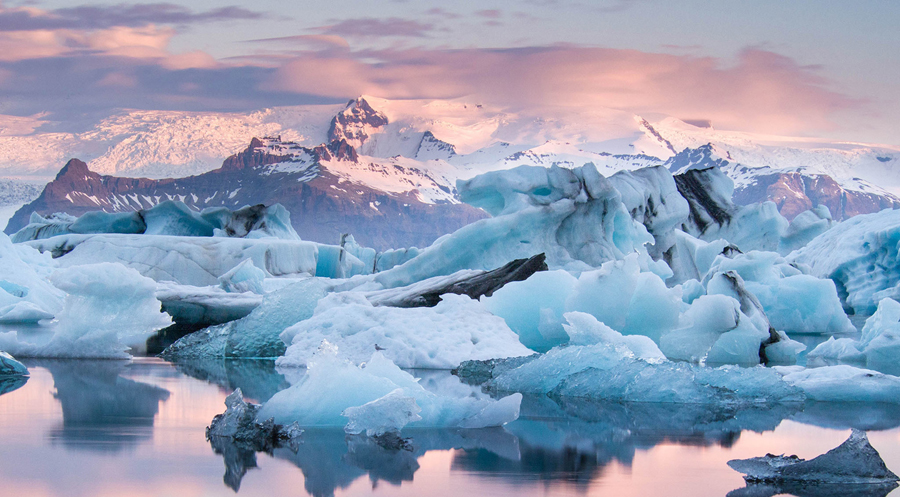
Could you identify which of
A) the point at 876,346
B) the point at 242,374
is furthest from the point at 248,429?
the point at 876,346

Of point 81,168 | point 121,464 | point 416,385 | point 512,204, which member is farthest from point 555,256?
point 81,168

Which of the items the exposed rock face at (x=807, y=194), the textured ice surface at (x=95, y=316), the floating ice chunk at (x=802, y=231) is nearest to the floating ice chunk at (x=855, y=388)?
the textured ice surface at (x=95, y=316)

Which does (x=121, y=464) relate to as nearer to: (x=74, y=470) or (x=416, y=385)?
(x=74, y=470)

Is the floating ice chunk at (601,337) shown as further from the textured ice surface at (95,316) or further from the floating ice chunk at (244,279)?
the floating ice chunk at (244,279)

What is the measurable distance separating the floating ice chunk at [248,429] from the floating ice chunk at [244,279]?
38.6 feet

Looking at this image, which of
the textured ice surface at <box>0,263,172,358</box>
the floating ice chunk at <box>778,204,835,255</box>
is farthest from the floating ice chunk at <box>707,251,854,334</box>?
the floating ice chunk at <box>778,204,835,255</box>

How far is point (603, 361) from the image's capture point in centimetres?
520

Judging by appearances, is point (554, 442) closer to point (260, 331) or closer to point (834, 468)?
point (834, 468)

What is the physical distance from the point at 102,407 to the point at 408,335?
2.97 m

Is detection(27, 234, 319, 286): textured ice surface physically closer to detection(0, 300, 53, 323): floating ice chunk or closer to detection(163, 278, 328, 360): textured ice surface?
detection(0, 300, 53, 323): floating ice chunk

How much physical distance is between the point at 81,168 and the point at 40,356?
104 m

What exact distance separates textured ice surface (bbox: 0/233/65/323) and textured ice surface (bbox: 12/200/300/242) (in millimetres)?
8327

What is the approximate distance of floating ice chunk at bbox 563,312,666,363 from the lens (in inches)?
247

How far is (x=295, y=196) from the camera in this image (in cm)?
11575
